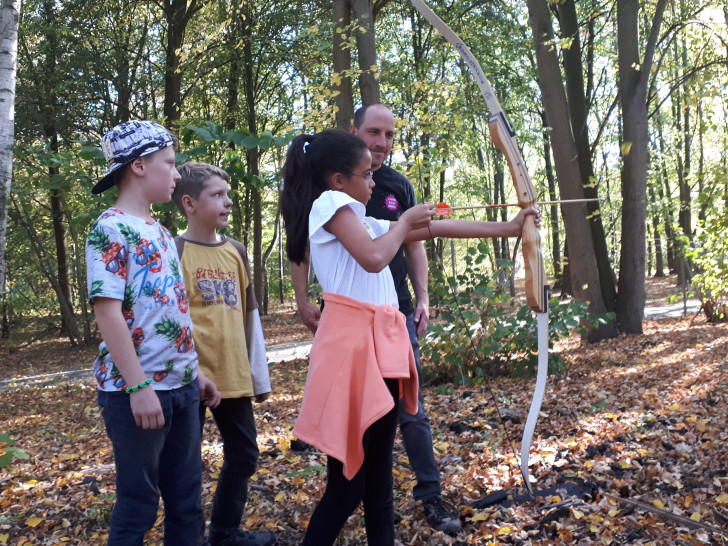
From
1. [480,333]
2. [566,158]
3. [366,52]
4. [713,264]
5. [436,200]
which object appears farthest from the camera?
[436,200]

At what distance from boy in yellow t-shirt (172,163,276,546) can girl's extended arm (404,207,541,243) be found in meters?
0.78

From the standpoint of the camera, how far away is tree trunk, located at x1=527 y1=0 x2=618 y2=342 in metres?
8.19

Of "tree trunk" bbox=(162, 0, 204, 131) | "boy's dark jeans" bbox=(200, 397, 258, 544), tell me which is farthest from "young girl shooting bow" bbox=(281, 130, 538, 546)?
"tree trunk" bbox=(162, 0, 204, 131)

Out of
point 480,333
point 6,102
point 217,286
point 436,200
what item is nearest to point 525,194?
point 217,286

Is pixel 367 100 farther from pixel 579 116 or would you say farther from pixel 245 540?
pixel 245 540

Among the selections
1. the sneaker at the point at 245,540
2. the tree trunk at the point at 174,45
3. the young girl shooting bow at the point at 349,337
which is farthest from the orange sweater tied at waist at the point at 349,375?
the tree trunk at the point at 174,45

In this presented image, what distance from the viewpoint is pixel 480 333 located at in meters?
6.26

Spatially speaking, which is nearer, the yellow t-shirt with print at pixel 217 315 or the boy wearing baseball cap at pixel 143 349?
the boy wearing baseball cap at pixel 143 349

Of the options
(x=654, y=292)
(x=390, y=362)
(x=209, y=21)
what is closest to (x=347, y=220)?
(x=390, y=362)

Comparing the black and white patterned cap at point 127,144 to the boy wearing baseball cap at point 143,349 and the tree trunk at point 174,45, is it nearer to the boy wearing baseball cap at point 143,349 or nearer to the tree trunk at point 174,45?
the boy wearing baseball cap at point 143,349

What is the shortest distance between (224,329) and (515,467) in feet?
6.30

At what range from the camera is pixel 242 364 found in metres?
2.59

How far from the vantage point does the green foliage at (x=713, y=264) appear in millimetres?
9547

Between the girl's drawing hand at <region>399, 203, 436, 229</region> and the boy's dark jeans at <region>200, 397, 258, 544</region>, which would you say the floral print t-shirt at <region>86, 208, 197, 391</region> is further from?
the girl's drawing hand at <region>399, 203, 436, 229</region>
